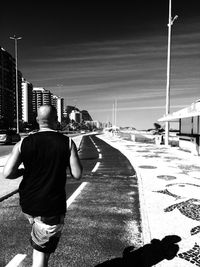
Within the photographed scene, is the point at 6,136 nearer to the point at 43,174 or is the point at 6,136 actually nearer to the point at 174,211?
the point at 174,211

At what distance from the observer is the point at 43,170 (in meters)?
2.99

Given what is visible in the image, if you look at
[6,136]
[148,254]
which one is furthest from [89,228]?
[6,136]

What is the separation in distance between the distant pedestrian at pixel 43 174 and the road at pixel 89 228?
1.31 m

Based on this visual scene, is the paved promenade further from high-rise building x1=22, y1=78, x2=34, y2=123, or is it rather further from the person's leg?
high-rise building x1=22, y1=78, x2=34, y2=123

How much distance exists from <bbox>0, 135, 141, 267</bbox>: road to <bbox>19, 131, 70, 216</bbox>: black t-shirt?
152 cm

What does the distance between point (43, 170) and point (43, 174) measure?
1.7 inches

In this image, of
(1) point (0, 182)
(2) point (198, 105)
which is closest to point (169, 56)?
(2) point (198, 105)

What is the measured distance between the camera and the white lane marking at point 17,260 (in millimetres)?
3975

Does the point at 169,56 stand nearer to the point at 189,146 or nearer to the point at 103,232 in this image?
the point at 189,146

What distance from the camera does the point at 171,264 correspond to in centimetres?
403

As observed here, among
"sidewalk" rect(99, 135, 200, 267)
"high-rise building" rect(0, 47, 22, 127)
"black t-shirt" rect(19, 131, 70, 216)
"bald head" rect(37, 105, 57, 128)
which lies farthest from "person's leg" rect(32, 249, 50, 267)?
"high-rise building" rect(0, 47, 22, 127)

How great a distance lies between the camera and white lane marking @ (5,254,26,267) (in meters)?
3.97

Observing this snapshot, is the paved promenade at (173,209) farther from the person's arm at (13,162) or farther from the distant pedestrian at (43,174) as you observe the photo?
the person's arm at (13,162)

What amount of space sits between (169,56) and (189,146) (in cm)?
1092
